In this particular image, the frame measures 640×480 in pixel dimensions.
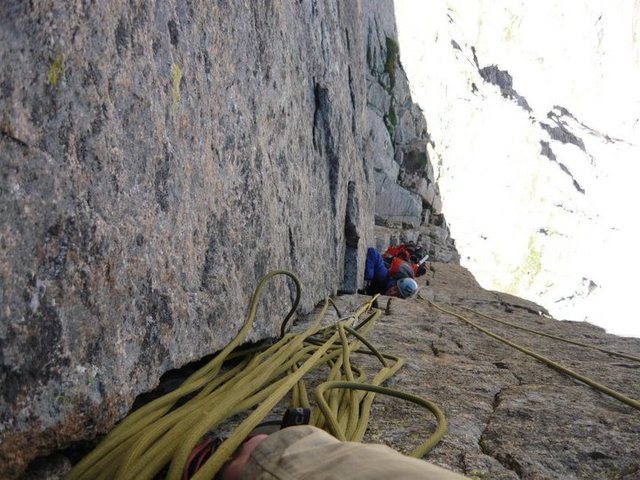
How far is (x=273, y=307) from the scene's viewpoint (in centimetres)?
262

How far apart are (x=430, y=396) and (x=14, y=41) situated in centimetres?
196

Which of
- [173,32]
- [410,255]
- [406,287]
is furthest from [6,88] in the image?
[410,255]

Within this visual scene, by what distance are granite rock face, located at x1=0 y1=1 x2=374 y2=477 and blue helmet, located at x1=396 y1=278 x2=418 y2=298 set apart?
13.0 feet

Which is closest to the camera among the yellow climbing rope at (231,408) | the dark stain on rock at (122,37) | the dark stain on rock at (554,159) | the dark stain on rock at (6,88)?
the dark stain on rock at (6,88)

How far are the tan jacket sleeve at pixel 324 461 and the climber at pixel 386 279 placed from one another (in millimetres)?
5480

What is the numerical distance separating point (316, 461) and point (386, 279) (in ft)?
19.4

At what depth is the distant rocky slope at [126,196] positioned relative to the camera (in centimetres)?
Result: 107

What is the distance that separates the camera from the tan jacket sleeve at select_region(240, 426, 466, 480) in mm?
875

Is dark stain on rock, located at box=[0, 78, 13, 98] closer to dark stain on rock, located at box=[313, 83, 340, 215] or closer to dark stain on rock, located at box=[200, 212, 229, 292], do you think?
dark stain on rock, located at box=[200, 212, 229, 292]

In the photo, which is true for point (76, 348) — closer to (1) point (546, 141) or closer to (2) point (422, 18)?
(2) point (422, 18)

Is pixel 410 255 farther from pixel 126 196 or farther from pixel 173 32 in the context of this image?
pixel 126 196

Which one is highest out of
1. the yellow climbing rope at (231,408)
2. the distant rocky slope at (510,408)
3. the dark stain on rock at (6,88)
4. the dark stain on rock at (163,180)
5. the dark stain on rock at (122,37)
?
the dark stain on rock at (122,37)

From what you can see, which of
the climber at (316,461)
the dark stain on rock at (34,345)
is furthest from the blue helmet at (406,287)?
the dark stain on rock at (34,345)

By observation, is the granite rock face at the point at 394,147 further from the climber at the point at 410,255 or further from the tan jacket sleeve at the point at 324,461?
the tan jacket sleeve at the point at 324,461
